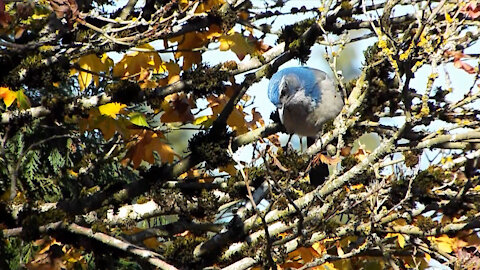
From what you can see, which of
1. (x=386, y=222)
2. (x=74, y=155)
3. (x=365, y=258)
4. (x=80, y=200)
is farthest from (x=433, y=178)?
(x=74, y=155)

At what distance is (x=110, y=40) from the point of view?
147 inches

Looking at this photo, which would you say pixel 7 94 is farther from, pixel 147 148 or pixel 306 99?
pixel 306 99

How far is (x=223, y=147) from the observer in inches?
170

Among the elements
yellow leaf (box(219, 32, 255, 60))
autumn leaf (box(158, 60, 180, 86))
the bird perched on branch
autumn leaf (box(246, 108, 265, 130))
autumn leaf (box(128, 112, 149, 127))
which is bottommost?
autumn leaf (box(128, 112, 149, 127))

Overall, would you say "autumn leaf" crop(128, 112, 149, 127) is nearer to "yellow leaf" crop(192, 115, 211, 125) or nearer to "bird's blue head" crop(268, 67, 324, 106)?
"yellow leaf" crop(192, 115, 211, 125)

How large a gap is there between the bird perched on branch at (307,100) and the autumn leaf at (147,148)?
1347 mm

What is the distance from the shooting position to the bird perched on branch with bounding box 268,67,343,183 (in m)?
5.94

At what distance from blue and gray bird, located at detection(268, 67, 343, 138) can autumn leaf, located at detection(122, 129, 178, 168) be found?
137 centimetres

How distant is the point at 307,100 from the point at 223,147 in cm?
196

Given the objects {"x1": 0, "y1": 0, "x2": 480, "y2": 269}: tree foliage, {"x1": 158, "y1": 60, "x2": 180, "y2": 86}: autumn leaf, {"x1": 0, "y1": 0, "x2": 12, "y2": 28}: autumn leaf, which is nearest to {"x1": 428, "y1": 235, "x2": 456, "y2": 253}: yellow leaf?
{"x1": 0, "y1": 0, "x2": 480, "y2": 269}: tree foliage

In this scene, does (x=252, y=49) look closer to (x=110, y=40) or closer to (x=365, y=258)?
(x=110, y=40)

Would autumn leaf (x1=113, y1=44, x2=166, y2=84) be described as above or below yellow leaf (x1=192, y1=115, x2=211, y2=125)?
above

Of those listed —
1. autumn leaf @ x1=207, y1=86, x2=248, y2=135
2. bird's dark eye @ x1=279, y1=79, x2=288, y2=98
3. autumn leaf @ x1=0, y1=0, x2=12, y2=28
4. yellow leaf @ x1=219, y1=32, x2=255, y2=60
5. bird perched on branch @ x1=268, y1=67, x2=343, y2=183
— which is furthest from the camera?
bird's dark eye @ x1=279, y1=79, x2=288, y2=98

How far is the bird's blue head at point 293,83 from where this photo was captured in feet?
19.9
